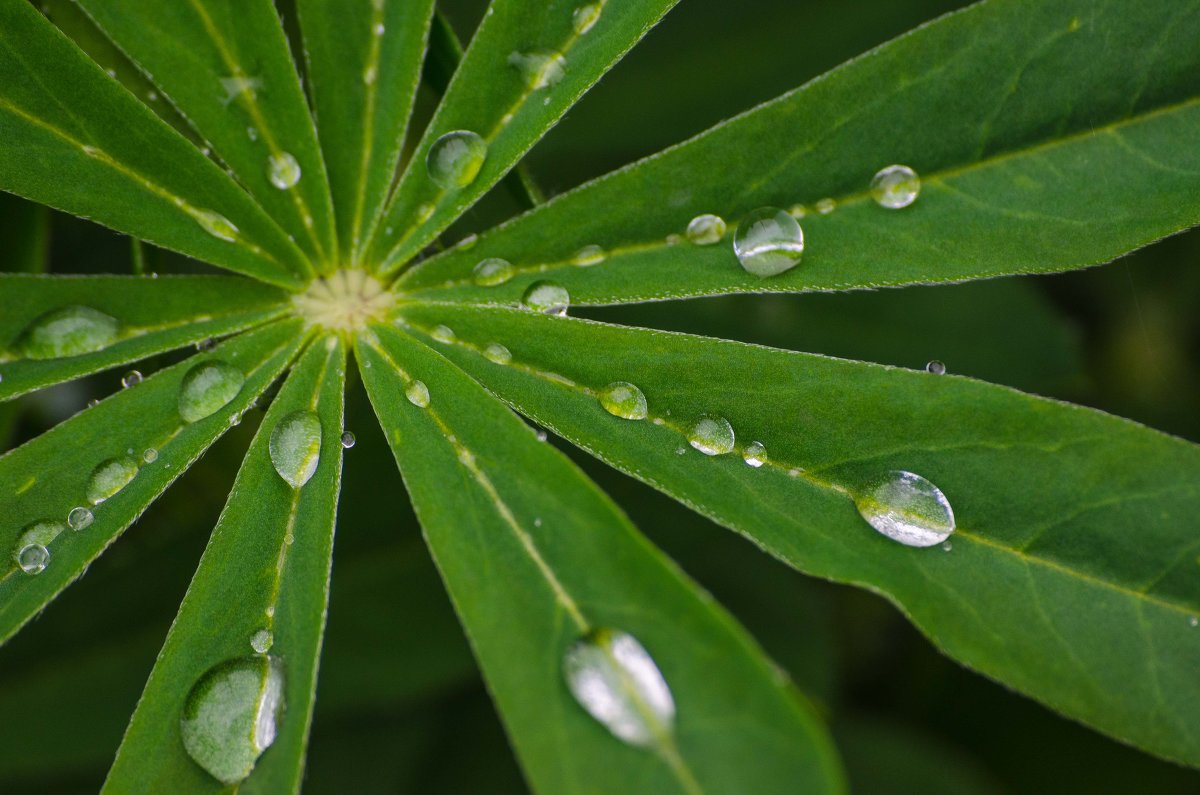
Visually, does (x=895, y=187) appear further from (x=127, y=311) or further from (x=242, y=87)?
(x=127, y=311)

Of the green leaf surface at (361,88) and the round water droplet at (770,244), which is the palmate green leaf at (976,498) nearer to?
the round water droplet at (770,244)

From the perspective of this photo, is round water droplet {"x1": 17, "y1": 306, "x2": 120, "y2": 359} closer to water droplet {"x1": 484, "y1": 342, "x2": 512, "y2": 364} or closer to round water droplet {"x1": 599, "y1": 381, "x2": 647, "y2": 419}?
water droplet {"x1": 484, "y1": 342, "x2": 512, "y2": 364}

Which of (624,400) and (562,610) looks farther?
(624,400)

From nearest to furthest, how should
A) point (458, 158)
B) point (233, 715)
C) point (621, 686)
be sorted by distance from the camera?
point (621, 686)
point (233, 715)
point (458, 158)

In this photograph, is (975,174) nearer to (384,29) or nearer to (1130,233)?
(1130,233)

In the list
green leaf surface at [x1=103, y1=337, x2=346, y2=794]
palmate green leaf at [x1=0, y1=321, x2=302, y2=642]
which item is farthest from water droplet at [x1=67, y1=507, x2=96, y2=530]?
green leaf surface at [x1=103, y1=337, x2=346, y2=794]

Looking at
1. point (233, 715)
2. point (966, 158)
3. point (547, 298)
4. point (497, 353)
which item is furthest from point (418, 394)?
point (966, 158)

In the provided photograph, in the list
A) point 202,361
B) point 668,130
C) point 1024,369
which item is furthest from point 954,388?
point 668,130

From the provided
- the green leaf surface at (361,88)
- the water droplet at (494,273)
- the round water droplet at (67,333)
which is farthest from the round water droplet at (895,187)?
the round water droplet at (67,333)
